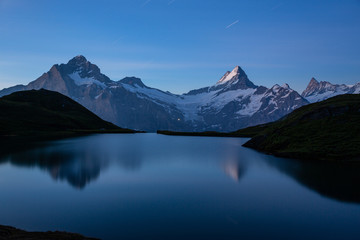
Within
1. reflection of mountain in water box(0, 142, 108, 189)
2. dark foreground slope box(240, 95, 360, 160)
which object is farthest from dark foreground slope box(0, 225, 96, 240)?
dark foreground slope box(240, 95, 360, 160)

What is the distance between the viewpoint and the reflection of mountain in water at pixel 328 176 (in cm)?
3575

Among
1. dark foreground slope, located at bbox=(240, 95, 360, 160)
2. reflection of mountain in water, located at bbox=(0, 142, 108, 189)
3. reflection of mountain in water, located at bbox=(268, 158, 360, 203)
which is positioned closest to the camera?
reflection of mountain in water, located at bbox=(268, 158, 360, 203)

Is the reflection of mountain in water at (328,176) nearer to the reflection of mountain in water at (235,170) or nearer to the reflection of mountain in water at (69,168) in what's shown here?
the reflection of mountain in water at (235,170)

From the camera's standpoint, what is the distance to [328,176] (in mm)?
46344

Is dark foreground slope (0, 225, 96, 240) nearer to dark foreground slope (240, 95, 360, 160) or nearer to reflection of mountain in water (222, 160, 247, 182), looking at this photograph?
reflection of mountain in water (222, 160, 247, 182)

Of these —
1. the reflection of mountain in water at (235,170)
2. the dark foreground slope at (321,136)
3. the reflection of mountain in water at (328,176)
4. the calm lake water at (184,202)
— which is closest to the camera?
the calm lake water at (184,202)

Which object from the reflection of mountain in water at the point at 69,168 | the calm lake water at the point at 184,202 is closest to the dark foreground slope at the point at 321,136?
the calm lake water at the point at 184,202

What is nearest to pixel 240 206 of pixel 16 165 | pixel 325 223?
pixel 325 223

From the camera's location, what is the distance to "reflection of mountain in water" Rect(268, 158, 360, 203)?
117 ft

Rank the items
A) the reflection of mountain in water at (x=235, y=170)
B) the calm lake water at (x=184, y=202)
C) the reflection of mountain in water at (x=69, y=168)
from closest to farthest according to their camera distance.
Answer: the calm lake water at (x=184, y=202), the reflection of mountain in water at (x=69, y=168), the reflection of mountain in water at (x=235, y=170)

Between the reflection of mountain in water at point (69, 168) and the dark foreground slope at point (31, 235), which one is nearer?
the dark foreground slope at point (31, 235)

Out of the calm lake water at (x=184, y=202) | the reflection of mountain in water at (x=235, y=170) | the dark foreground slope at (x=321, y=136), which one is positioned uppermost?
the dark foreground slope at (x=321, y=136)

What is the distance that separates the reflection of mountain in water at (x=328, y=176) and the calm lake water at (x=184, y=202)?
13 cm

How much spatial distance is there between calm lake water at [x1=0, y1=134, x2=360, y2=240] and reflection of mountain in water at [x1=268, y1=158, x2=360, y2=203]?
0.44 feet
